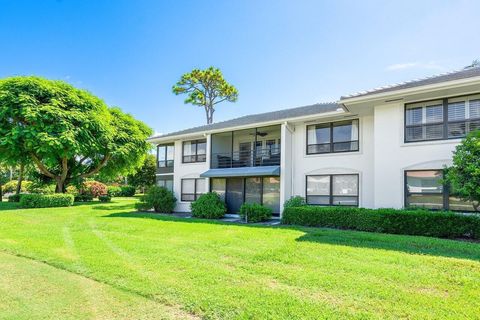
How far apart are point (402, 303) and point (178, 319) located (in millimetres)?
3458

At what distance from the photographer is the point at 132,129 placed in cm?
3041

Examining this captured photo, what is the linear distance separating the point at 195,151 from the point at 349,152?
10.7 metres

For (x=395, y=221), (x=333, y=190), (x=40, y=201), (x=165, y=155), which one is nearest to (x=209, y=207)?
(x=333, y=190)

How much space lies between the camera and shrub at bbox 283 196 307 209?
14.9 metres

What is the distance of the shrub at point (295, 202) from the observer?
49.0 ft

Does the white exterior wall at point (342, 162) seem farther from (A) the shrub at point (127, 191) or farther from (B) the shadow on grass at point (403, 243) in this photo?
(A) the shrub at point (127, 191)

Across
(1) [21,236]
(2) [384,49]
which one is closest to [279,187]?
(2) [384,49]

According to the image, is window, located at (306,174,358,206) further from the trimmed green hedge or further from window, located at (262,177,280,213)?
the trimmed green hedge

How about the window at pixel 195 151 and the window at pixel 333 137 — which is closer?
the window at pixel 333 137

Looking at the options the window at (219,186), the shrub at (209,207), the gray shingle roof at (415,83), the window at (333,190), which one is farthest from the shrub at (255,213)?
the gray shingle roof at (415,83)

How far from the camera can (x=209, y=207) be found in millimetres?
16984

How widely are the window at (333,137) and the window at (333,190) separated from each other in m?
1.40

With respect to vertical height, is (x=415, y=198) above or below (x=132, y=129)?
below

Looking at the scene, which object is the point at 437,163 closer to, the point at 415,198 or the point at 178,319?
the point at 415,198
